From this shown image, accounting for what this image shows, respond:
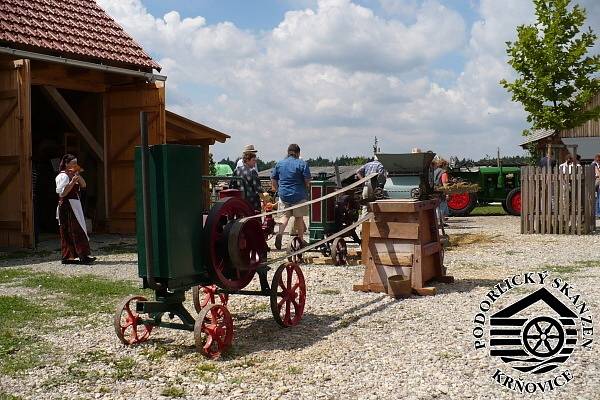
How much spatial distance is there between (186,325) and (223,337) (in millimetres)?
302

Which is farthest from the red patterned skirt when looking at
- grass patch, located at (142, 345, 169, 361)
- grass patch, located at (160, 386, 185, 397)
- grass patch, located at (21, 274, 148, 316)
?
grass patch, located at (160, 386, 185, 397)

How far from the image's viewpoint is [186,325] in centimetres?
515

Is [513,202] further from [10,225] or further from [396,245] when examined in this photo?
[10,225]

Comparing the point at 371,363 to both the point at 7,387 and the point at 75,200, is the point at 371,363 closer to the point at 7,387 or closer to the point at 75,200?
the point at 7,387

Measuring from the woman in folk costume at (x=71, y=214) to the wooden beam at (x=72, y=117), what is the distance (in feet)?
14.3

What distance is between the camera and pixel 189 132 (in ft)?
57.6

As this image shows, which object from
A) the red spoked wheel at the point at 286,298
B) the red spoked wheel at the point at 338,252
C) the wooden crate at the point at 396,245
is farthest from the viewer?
the red spoked wheel at the point at 338,252

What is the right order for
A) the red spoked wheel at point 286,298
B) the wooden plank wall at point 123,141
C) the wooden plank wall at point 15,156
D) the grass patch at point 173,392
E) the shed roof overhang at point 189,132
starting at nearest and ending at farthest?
the grass patch at point 173,392 → the red spoked wheel at point 286,298 → the wooden plank wall at point 15,156 → the wooden plank wall at point 123,141 → the shed roof overhang at point 189,132

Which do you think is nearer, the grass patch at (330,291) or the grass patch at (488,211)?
the grass patch at (330,291)

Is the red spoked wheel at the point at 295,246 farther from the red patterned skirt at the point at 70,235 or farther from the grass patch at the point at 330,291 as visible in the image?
the red patterned skirt at the point at 70,235

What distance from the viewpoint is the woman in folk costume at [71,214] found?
32.7ft

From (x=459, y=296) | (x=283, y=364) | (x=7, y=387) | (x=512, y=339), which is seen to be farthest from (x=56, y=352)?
(x=459, y=296)

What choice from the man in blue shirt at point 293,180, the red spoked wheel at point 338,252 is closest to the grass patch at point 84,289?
the man in blue shirt at point 293,180

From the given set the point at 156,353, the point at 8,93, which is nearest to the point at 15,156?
the point at 8,93
